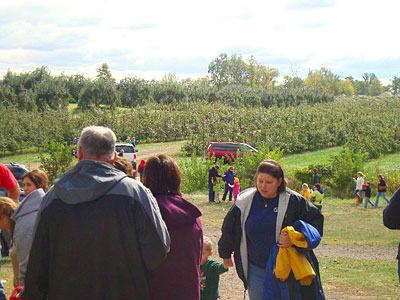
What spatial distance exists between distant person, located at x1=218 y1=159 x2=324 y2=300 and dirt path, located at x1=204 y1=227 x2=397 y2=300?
144 inches

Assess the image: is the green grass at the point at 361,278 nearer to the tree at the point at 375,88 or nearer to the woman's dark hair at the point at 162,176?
the woman's dark hair at the point at 162,176

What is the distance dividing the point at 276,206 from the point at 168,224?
1.31 metres

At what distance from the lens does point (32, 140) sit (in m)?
45.0

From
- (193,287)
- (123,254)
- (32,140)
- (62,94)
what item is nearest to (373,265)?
(193,287)

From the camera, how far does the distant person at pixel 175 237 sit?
156 inches

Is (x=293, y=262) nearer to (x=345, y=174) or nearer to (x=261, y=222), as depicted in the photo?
(x=261, y=222)

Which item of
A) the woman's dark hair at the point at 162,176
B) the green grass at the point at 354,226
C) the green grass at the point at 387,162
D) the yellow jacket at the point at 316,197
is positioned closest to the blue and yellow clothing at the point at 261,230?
the woman's dark hair at the point at 162,176

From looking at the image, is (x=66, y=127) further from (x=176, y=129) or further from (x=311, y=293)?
(x=311, y=293)

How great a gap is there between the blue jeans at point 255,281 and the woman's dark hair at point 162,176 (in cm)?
130

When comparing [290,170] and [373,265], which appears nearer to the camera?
[373,265]

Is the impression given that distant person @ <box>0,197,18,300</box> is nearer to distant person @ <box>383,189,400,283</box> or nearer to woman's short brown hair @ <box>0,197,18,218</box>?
woman's short brown hair @ <box>0,197,18,218</box>

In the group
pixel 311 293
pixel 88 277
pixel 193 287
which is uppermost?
pixel 88 277

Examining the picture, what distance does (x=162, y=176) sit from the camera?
4148 mm

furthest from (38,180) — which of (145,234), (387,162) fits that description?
(387,162)
